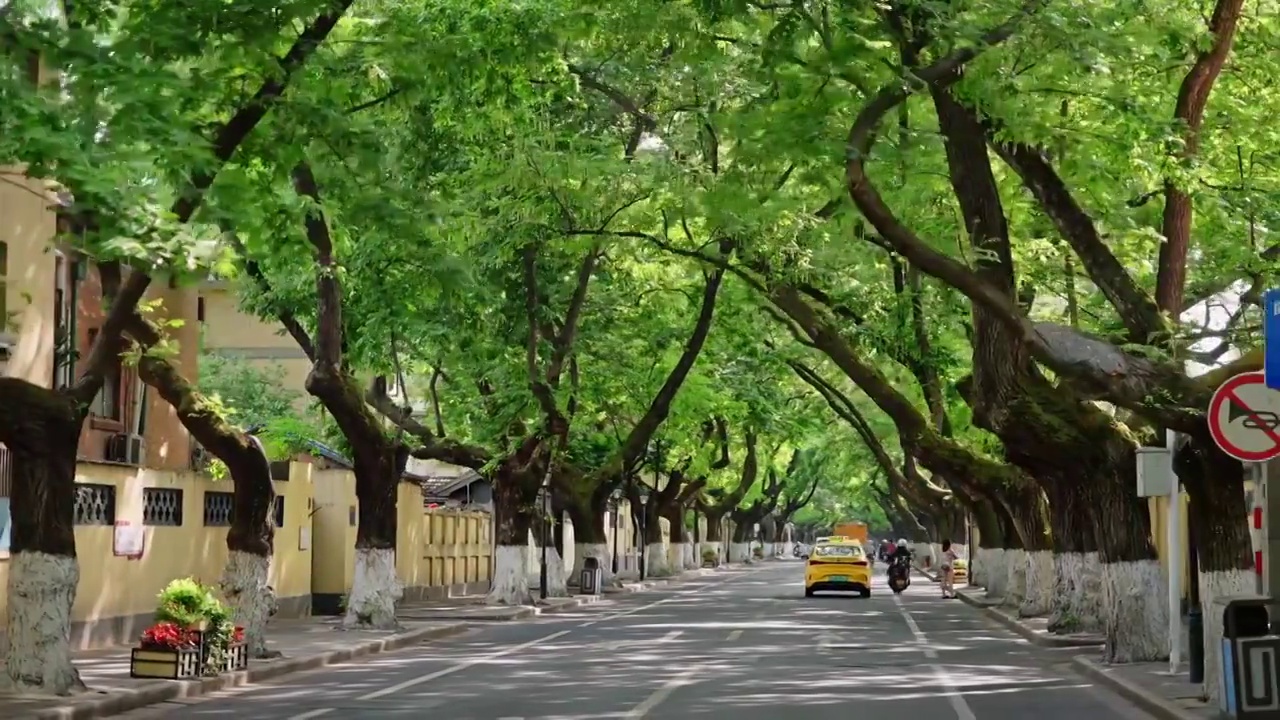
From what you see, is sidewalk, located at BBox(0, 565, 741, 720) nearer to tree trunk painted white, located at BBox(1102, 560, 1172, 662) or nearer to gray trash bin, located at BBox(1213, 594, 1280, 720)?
gray trash bin, located at BBox(1213, 594, 1280, 720)

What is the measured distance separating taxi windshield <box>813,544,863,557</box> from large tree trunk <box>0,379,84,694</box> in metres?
36.8

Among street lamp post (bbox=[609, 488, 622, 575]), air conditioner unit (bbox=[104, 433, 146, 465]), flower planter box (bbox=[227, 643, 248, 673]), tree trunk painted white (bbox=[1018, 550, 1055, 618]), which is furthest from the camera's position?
street lamp post (bbox=[609, 488, 622, 575])

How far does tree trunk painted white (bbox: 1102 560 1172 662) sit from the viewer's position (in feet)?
75.3

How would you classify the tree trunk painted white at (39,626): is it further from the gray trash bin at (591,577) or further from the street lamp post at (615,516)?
the street lamp post at (615,516)

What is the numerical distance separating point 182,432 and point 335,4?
1748cm

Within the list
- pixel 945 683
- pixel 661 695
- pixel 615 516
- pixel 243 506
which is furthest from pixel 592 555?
pixel 661 695

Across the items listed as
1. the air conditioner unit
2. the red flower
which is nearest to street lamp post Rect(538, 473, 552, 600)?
the air conditioner unit

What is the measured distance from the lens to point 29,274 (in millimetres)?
23594

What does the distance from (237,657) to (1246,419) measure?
1214cm

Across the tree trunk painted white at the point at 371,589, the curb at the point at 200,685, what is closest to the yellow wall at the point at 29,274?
the curb at the point at 200,685

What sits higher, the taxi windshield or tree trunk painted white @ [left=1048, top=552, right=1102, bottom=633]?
the taxi windshield

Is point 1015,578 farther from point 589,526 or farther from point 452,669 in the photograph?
point 452,669

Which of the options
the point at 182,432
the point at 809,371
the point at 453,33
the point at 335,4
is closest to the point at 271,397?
the point at 809,371

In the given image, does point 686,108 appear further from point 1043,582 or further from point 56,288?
point 1043,582
